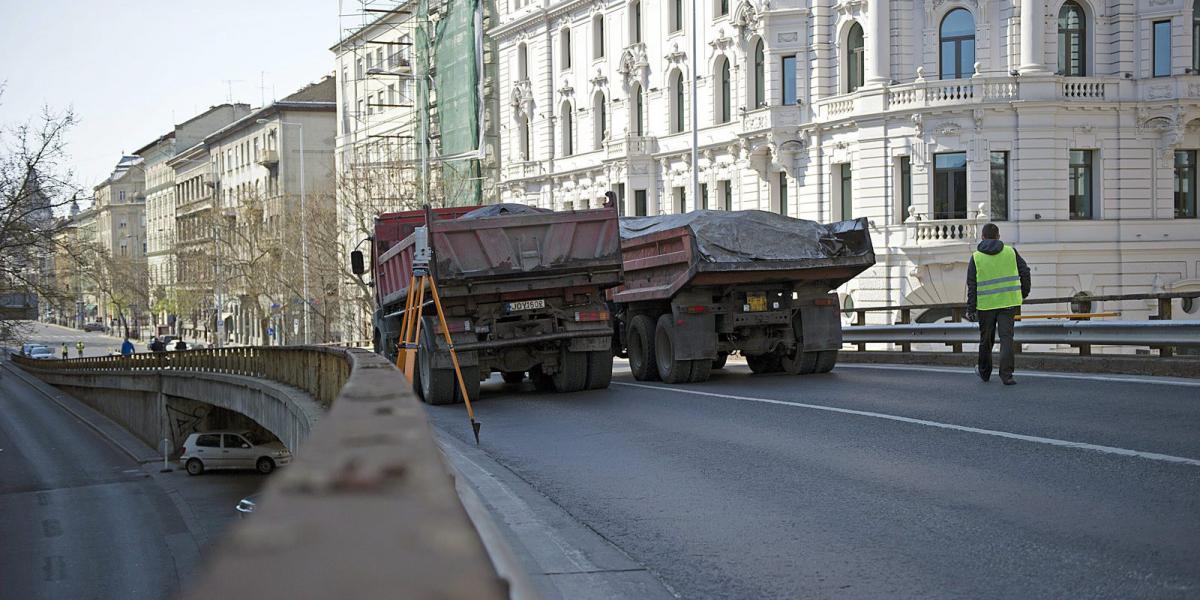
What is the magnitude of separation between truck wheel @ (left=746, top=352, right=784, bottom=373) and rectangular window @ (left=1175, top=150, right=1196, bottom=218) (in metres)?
25.0

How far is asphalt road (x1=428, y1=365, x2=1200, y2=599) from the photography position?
5.76 m

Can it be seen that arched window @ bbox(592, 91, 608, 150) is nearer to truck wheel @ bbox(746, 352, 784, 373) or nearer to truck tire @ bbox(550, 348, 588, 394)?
truck wheel @ bbox(746, 352, 784, 373)

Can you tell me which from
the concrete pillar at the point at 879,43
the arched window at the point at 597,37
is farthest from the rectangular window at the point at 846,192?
the arched window at the point at 597,37

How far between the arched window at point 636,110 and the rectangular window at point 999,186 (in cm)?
1591

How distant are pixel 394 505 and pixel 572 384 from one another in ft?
54.4

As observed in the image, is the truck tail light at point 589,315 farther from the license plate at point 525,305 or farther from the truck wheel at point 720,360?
the truck wheel at point 720,360

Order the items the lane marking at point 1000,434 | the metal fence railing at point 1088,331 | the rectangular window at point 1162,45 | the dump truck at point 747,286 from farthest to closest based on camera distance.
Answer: the rectangular window at point 1162,45, the dump truck at point 747,286, the metal fence railing at point 1088,331, the lane marking at point 1000,434

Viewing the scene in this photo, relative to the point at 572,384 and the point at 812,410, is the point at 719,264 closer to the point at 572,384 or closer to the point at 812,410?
the point at 572,384

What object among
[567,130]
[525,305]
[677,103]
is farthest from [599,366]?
[567,130]

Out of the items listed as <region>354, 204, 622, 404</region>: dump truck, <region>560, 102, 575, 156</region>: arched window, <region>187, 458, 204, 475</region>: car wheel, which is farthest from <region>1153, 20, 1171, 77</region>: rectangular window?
<region>187, 458, 204, 475</region>: car wheel

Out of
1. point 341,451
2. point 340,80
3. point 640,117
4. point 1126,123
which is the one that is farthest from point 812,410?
point 340,80

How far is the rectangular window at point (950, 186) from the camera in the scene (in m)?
39.6

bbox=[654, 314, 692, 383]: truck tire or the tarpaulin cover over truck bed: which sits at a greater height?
the tarpaulin cover over truck bed

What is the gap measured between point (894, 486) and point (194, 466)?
40840 mm
